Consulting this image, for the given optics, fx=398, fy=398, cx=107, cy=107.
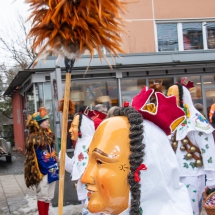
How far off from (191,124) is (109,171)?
2508mm

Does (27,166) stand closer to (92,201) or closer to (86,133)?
(86,133)

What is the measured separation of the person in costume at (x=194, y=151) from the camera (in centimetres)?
432

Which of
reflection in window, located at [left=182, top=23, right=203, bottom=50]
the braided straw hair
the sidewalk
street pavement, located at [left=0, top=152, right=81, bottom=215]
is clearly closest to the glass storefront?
street pavement, located at [left=0, top=152, right=81, bottom=215]

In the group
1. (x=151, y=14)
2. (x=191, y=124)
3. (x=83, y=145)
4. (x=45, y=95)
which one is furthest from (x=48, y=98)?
(x=151, y=14)

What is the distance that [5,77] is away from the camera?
3350 centimetres

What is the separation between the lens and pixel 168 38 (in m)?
15.7

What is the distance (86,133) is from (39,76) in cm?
463

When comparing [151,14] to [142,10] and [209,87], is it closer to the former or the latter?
[142,10]

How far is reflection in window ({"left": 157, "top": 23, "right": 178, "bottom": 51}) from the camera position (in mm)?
15688

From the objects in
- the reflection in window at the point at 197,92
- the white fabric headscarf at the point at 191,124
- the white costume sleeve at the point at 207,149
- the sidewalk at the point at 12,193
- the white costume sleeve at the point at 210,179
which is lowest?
the sidewalk at the point at 12,193

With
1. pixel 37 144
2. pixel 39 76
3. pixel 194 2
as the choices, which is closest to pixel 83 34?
pixel 37 144

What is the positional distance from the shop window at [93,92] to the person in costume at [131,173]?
8.40 metres

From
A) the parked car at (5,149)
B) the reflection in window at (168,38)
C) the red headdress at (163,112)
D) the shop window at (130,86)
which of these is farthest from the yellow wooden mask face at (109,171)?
the parked car at (5,149)

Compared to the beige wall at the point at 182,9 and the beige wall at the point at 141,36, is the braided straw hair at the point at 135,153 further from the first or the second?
the beige wall at the point at 182,9
